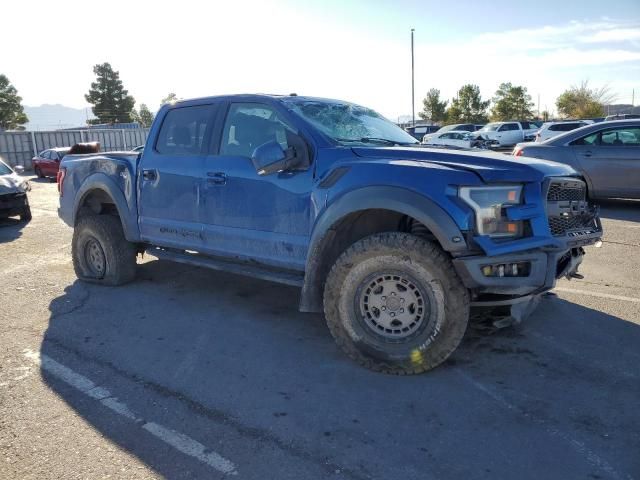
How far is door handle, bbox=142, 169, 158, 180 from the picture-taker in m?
5.23

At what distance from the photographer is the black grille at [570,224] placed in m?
3.71

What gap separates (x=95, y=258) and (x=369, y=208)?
3.82m

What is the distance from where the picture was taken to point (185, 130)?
517 cm

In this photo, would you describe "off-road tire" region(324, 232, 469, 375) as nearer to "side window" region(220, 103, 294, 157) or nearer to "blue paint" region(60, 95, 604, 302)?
"blue paint" region(60, 95, 604, 302)

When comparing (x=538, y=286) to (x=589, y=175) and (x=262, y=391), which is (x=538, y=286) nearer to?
(x=262, y=391)

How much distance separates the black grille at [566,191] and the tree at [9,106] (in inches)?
2480

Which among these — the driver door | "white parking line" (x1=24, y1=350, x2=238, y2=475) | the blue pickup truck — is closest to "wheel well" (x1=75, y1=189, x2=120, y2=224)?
the blue pickup truck

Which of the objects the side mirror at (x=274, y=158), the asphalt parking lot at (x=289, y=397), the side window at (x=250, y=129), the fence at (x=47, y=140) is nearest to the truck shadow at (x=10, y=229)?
the asphalt parking lot at (x=289, y=397)

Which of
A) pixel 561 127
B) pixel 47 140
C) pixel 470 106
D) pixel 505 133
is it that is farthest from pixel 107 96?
pixel 561 127

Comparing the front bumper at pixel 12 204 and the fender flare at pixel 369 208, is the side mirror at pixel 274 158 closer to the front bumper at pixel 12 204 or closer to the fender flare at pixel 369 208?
the fender flare at pixel 369 208

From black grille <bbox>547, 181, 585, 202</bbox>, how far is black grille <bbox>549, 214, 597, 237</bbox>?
0.14m

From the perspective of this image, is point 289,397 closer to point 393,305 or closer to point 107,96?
point 393,305

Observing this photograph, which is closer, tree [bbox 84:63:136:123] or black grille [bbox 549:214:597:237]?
black grille [bbox 549:214:597:237]

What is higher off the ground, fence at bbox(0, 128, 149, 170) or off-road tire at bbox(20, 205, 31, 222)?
fence at bbox(0, 128, 149, 170)
